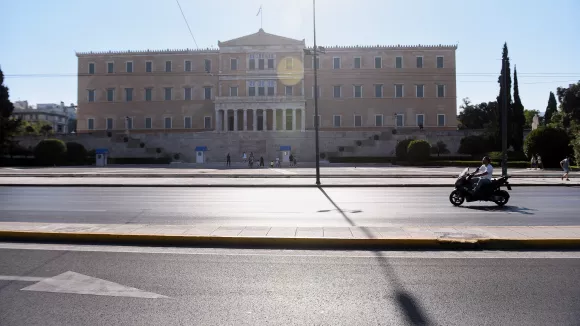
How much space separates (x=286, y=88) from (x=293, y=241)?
63893 mm

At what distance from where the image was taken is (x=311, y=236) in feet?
24.5

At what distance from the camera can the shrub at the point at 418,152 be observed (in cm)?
4455

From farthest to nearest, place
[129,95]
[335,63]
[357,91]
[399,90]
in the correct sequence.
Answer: [129,95], [335,63], [357,91], [399,90]

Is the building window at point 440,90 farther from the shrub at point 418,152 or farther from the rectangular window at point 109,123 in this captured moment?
the rectangular window at point 109,123

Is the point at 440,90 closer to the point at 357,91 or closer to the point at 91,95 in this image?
the point at 357,91

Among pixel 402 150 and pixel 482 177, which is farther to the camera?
pixel 402 150

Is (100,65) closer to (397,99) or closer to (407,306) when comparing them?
(397,99)

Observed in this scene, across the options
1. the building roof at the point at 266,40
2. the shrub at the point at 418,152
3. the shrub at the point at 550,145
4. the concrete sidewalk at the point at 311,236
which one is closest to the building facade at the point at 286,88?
the building roof at the point at 266,40

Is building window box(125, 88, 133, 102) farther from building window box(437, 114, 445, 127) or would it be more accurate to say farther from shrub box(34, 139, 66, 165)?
building window box(437, 114, 445, 127)

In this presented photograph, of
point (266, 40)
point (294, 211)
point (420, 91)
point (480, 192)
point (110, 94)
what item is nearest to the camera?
point (294, 211)

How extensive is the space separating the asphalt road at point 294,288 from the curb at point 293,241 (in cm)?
38

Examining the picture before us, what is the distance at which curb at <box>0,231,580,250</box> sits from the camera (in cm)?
704

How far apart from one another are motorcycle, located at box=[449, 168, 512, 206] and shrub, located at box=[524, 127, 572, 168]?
30.2 meters

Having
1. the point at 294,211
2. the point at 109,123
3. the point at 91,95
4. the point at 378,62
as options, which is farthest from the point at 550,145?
the point at 91,95
